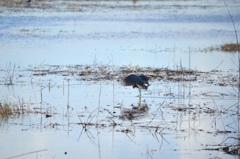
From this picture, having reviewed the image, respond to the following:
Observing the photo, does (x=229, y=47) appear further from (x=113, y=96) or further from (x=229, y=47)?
(x=113, y=96)

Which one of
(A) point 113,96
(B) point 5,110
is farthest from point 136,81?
(B) point 5,110

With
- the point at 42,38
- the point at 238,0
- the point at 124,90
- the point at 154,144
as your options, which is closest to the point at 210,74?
the point at 124,90

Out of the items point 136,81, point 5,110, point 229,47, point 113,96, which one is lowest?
point 5,110

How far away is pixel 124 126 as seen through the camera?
30.1 ft

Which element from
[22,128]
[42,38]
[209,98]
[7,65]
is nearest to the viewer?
[22,128]

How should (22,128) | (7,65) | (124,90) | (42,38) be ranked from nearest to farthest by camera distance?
1. (22,128)
2. (124,90)
3. (7,65)
4. (42,38)

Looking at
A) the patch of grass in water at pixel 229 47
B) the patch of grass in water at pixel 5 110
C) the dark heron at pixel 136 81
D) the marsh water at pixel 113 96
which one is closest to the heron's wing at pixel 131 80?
the dark heron at pixel 136 81

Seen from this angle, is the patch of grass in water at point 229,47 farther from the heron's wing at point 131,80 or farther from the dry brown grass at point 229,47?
the heron's wing at point 131,80

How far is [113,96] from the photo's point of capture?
11.4 metres

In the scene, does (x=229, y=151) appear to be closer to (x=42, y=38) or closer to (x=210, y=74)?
(x=210, y=74)

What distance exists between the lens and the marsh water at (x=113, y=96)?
27.1 feet

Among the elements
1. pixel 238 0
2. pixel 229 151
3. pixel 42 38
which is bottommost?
pixel 229 151

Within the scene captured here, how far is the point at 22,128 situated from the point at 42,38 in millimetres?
13145

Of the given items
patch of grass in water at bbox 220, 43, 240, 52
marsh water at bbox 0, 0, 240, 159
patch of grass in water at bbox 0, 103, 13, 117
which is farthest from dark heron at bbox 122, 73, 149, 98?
patch of grass in water at bbox 220, 43, 240, 52
